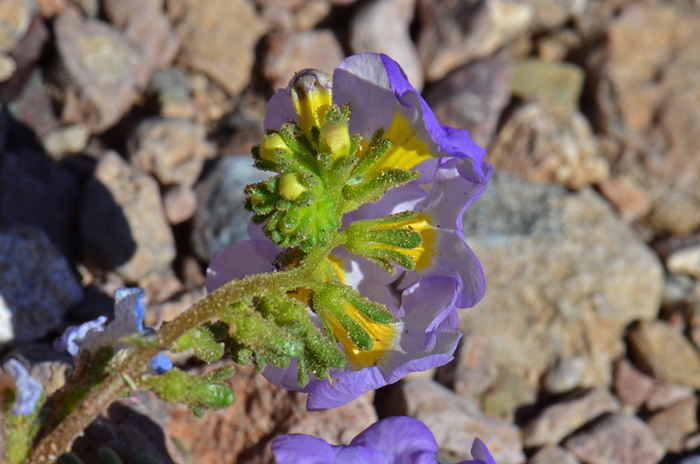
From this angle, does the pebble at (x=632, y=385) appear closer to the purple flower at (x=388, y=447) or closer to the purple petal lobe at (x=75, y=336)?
the purple flower at (x=388, y=447)

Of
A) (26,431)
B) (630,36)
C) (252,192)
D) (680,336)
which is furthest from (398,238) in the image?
(630,36)

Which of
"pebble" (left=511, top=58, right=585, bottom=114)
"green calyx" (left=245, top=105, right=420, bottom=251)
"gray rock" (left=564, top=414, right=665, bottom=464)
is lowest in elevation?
"gray rock" (left=564, top=414, right=665, bottom=464)

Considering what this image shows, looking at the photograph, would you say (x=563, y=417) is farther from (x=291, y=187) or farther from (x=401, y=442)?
(x=291, y=187)

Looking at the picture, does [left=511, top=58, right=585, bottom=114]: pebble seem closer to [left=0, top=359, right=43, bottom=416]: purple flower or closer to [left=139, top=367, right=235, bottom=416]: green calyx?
[left=139, top=367, right=235, bottom=416]: green calyx

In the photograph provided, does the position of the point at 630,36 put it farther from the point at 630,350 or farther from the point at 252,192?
the point at 252,192

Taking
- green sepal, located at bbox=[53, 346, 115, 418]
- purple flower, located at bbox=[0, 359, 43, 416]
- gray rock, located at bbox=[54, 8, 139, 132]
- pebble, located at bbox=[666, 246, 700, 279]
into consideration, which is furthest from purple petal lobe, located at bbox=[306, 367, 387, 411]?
pebble, located at bbox=[666, 246, 700, 279]
